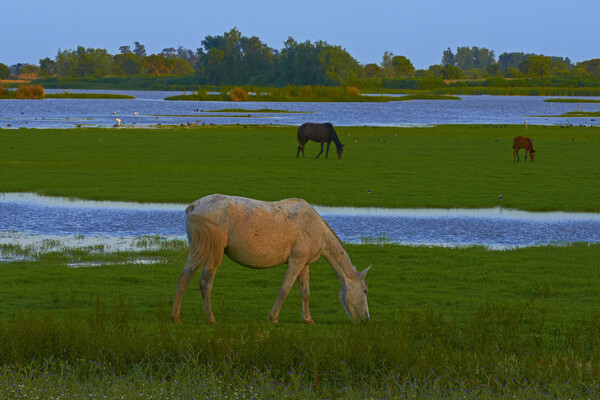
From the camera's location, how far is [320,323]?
10.9 metres

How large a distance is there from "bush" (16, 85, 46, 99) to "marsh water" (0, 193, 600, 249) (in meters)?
121

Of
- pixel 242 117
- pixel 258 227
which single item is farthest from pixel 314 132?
pixel 242 117

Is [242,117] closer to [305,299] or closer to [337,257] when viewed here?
[305,299]

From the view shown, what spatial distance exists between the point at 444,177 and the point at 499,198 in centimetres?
569

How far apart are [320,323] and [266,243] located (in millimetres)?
1375

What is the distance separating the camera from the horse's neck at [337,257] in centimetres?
1045

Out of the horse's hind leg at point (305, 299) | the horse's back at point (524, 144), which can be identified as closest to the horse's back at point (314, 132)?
the horse's back at point (524, 144)

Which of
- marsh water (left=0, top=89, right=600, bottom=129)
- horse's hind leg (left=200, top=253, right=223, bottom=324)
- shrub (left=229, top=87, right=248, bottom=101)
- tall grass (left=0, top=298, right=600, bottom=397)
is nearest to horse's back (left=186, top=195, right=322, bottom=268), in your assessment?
horse's hind leg (left=200, top=253, right=223, bottom=324)

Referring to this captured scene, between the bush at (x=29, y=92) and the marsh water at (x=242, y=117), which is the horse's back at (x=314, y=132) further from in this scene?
the bush at (x=29, y=92)

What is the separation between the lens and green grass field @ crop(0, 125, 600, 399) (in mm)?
8133

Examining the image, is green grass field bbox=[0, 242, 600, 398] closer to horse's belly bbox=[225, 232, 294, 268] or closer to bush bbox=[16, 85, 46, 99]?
horse's belly bbox=[225, 232, 294, 268]

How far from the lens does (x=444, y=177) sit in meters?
30.7

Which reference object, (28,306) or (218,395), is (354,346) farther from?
(28,306)

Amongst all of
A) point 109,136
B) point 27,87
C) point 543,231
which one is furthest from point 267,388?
point 27,87
